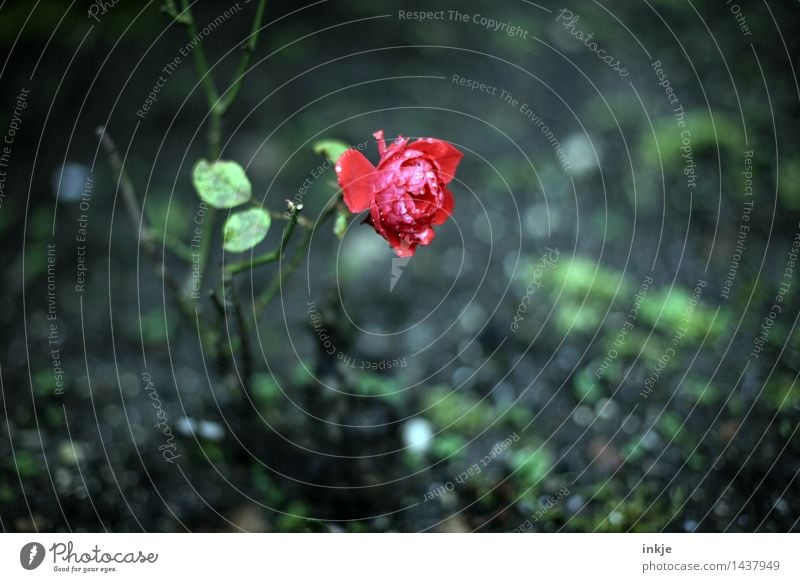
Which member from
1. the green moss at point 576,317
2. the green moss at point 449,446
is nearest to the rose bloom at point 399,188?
the green moss at point 449,446

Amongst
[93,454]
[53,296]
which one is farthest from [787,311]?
[53,296]

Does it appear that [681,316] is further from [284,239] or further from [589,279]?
[284,239]

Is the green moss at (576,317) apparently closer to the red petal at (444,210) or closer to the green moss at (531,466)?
the green moss at (531,466)

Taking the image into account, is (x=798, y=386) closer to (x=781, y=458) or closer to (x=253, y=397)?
(x=781, y=458)

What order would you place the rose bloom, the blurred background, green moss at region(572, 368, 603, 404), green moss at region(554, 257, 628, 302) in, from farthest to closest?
green moss at region(554, 257, 628, 302)
green moss at region(572, 368, 603, 404)
the blurred background
the rose bloom

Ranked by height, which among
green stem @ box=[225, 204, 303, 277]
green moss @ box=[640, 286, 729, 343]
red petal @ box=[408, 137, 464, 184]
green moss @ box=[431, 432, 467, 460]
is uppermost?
red petal @ box=[408, 137, 464, 184]

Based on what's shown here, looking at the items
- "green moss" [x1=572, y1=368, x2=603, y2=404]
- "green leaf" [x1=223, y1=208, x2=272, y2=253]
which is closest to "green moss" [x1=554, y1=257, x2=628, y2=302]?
"green moss" [x1=572, y1=368, x2=603, y2=404]

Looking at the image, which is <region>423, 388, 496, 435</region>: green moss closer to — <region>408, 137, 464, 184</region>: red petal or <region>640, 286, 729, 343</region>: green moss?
<region>640, 286, 729, 343</region>: green moss
